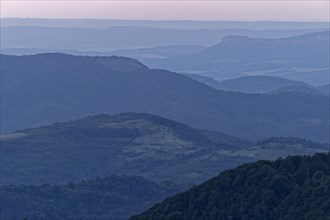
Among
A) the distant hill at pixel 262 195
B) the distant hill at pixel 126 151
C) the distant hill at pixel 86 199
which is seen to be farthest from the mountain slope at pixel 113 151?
the distant hill at pixel 262 195

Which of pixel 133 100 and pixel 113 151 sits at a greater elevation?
pixel 113 151

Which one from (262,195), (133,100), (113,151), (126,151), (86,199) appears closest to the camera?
Answer: (262,195)

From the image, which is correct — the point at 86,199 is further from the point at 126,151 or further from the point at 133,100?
the point at 133,100

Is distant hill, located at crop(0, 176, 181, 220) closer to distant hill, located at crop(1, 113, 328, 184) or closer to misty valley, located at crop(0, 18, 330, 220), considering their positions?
misty valley, located at crop(0, 18, 330, 220)

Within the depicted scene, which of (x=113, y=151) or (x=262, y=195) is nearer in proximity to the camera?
(x=262, y=195)

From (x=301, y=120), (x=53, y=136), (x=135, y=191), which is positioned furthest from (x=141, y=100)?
(x=135, y=191)

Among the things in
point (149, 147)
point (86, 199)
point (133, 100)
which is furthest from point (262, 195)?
point (133, 100)
